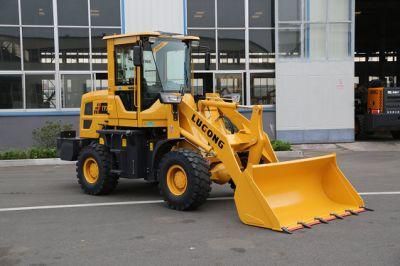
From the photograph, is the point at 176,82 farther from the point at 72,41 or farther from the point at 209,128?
the point at 72,41

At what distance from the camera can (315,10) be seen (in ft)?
62.7

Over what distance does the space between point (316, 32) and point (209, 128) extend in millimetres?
12308

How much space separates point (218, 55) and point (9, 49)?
7.26 m

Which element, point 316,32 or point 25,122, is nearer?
point 25,122

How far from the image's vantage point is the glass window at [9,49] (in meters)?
18.0

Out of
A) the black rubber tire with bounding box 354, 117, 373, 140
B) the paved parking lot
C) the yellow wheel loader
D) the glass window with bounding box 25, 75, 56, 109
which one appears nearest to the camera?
the paved parking lot

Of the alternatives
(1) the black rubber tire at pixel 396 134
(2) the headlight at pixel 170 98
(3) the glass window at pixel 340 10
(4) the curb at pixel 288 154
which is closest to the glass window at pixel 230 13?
(3) the glass window at pixel 340 10

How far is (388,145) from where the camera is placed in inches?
736

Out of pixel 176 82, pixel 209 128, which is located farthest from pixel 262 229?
pixel 176 82

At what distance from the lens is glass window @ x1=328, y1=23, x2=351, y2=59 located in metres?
19.2

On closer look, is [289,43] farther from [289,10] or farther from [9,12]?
[9,12]

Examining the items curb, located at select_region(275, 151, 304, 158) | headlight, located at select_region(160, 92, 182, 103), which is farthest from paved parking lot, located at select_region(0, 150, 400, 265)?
curb, located at select_region(275, 151, 304, 158)

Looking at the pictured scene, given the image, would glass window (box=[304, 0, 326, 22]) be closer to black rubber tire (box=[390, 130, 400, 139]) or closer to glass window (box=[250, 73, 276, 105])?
glass window (box=[250, 73, 276, 105])

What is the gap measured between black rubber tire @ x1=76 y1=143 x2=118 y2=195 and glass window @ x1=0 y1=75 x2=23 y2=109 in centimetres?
926
